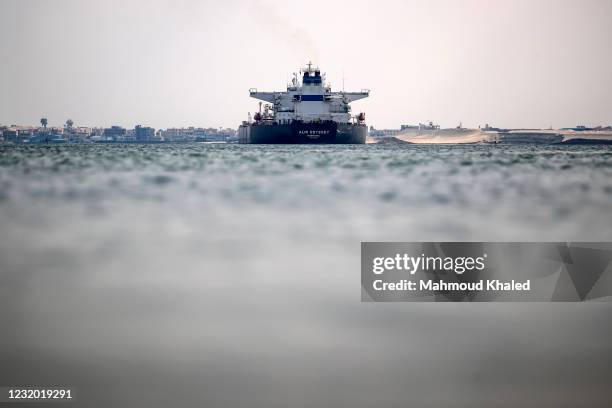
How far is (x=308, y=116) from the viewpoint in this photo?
9000 centimetres

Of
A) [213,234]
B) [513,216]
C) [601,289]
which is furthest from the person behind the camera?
[513,216]

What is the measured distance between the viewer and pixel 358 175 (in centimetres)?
2756

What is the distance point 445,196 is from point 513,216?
13.0 feet

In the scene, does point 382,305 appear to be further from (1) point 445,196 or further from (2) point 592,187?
(2) point 592,187

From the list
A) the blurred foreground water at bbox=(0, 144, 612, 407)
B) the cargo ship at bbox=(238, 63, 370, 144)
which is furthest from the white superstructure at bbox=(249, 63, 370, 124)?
the blurred foreground water at bbox=(0, 144, 612, 407)

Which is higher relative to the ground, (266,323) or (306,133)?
(306,133)

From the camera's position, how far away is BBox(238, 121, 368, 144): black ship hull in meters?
84.5

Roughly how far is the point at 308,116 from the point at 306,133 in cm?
597

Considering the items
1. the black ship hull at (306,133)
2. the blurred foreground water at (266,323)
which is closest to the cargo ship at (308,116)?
the black ship hull at (306,133)

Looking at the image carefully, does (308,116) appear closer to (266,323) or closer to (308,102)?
(308,102)

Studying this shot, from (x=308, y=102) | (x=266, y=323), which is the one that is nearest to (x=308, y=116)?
(x=308, y=102)

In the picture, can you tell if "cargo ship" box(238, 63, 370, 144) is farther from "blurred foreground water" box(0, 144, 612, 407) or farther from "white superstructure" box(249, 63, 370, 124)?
"blurred foreground water" box(0, 144, 612, 407)

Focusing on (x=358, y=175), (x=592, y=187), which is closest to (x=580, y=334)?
(x=592, y=187)

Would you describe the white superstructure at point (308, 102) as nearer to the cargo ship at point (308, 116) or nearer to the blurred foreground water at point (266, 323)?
the cargo ship at point (308, 116)
